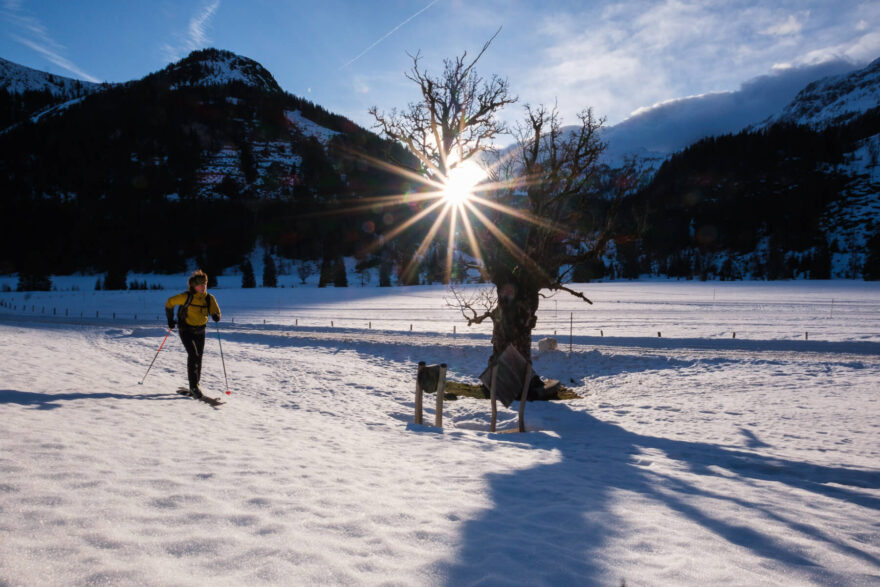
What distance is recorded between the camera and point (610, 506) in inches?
176

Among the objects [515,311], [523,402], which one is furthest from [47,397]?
[515,311]

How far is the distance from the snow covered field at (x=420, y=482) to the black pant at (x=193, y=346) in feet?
2.49

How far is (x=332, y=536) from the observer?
11.1 feet

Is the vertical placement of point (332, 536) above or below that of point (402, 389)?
above

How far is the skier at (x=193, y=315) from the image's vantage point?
9.15 m

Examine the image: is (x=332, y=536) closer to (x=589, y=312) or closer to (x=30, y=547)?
(x=30, y=547)

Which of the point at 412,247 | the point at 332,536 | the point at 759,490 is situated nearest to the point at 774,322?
the point at 759,490

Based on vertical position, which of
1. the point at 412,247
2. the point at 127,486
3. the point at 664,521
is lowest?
the point at 664,521

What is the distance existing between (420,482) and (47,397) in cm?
745

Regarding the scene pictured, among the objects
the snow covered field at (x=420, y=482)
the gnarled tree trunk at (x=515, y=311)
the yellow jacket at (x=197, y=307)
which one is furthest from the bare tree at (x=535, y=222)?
the yellow jacket at (x=197, y=307)

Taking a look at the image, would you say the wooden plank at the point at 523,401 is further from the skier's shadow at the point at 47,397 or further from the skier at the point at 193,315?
the skier's shadow at the point at 47,397

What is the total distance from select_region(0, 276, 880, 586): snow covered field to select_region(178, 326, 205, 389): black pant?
0.76 meters

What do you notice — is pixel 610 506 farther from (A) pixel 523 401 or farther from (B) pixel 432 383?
(B) pixel 432 383

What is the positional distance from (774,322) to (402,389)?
28.3 m
